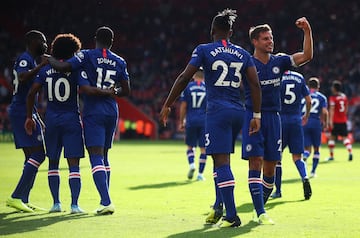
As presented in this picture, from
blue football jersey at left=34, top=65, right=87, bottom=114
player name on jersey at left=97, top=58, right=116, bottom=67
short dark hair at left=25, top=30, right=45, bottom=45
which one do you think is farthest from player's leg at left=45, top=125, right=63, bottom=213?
short dark hair at left=25, top=30, right=45, bottom=45

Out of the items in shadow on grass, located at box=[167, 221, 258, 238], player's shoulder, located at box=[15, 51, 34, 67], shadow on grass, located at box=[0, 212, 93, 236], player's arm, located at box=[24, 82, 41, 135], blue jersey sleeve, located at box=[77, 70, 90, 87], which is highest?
player's shoulder, located at box=[15, 51, 34, 67]

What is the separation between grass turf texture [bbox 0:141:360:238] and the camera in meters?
8.56

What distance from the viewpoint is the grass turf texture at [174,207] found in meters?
8.56

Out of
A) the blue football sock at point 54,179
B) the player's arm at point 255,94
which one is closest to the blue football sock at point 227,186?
the player's arm at point 255,94

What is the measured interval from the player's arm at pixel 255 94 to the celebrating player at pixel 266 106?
364mm

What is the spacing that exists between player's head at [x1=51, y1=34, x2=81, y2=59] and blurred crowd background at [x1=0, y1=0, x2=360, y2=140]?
2953cm

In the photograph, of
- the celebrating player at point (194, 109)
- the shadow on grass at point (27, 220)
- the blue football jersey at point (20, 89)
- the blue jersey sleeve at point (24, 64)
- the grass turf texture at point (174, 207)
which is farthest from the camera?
the celebrating player at point (194, 109)

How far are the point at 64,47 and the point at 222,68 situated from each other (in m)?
2.52

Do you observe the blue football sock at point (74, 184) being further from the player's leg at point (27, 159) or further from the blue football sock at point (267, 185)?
the blue football sock at point (267, 185)

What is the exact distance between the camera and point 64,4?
44.3 metres

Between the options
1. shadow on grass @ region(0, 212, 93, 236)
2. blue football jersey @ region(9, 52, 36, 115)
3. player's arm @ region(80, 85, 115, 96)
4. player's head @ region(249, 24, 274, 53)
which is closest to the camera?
shadow on grass @ region(0, 212, 93, 236)

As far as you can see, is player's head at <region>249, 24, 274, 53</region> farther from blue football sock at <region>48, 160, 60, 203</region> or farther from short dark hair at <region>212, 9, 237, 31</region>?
blue football sock at <region>48, 160, 60, 203</region>

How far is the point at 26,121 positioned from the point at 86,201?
200 centimetres

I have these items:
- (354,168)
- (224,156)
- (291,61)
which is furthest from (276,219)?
(354,168)
